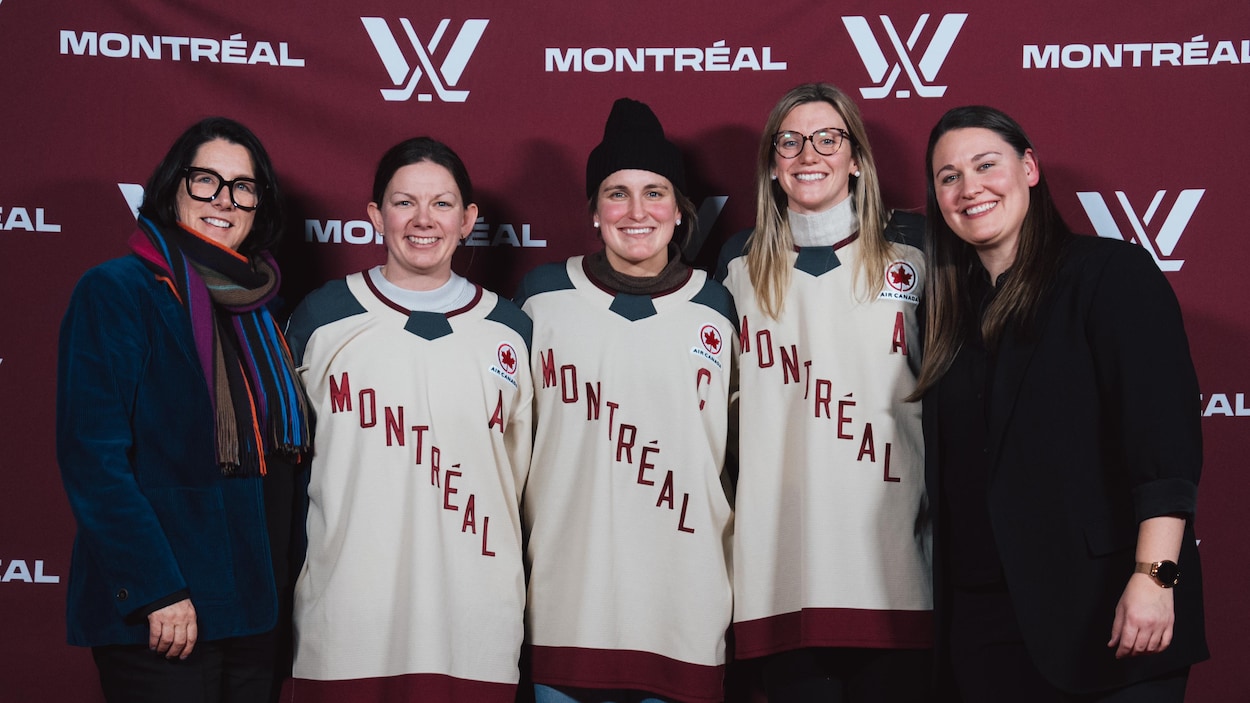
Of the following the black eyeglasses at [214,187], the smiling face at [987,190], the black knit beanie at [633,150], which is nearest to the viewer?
the smiling face at [987,190]

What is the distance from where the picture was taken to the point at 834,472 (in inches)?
91.9

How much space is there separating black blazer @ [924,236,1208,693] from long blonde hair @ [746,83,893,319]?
0.49 m

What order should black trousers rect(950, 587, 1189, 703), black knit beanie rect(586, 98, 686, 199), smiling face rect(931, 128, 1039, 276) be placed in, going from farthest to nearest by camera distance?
black knit beanie rect(586, 98, 686, 199) → smiling face rect(931, 128, 1039, 276) → black trousers rect(950, 587, 1189, 703)

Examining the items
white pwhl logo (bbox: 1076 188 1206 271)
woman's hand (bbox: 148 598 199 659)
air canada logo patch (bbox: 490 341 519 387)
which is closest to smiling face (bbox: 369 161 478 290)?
air canada logo patch (bbox: 490 341 519 387)

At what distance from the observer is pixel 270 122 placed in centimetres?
304

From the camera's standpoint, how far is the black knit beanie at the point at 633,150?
8.27ft

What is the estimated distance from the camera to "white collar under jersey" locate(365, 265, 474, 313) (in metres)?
2.43

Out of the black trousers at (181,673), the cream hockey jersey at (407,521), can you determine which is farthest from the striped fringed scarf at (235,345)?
the black trousers at (181,673)

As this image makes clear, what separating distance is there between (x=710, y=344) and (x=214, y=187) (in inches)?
45.6

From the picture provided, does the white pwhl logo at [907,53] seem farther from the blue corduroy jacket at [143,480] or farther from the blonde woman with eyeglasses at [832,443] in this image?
the blue corduroy jacket at [143,480]

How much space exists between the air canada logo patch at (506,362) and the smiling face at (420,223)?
0.71ft

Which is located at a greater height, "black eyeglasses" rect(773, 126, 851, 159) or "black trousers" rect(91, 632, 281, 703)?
"black eyeglasses" rect(773, 126, 851, 159)

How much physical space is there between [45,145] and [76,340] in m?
1.27

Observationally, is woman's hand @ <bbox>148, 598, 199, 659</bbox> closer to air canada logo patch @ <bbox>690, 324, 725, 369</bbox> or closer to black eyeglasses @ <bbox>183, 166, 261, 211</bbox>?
black eyeglasses @ <bbox>183, 166, 261, 211</bbox>
